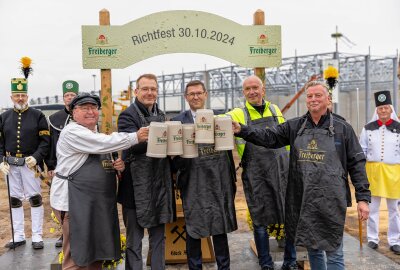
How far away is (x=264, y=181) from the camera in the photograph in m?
3.88

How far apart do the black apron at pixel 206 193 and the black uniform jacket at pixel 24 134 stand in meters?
2.45

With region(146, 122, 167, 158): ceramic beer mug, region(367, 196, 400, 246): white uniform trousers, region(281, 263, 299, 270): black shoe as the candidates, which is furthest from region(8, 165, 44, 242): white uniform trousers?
region(367, 196, 400, 246): white uniform trousers

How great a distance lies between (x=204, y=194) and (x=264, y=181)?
2.22 ft

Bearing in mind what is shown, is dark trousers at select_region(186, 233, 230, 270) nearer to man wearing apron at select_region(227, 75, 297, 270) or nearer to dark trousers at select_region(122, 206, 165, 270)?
dark trousers at select_region(122, 206, 165, 270)

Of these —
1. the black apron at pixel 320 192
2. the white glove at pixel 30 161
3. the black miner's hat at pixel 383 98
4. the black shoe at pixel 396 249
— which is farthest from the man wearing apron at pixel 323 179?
the white glove at pixel 30 161

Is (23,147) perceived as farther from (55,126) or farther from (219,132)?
(219,132)

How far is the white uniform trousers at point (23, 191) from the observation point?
5219 millimetres

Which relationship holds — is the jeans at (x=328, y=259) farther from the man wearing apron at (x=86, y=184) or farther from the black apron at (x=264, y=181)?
the man wearing apron at (x=86, y=184)

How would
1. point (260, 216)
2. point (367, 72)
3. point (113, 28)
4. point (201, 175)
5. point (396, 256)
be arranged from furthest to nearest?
point (367, 72)
point (396, 256)
point (113, 28)
point (260, 216)
point (201, 175)

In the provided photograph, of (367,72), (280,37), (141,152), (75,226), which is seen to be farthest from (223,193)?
(367,72)

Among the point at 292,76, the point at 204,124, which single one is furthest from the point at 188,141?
the point at 292,76

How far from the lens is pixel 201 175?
3.54m

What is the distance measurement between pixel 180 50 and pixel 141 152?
1630 millimetres

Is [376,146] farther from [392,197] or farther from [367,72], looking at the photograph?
[367,72]
